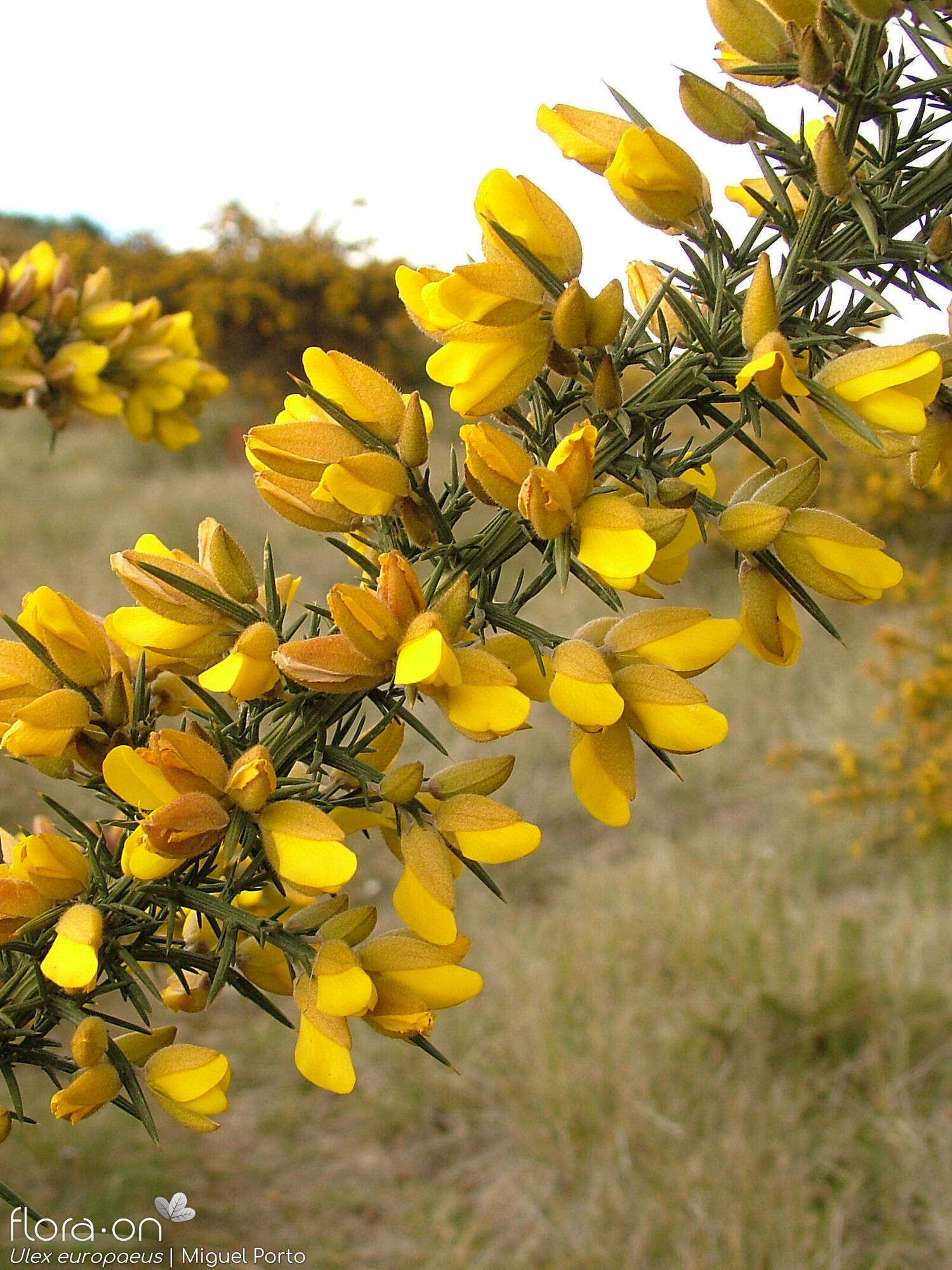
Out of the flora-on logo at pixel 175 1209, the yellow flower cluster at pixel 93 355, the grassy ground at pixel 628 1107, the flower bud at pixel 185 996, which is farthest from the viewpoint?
the grassy ground at pixel 628 1107

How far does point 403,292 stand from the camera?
0.45m

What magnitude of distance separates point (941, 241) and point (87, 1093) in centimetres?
52

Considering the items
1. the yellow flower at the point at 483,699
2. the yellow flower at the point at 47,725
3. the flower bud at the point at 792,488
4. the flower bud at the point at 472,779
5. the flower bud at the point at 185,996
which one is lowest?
the flower bud at the point at 185,996

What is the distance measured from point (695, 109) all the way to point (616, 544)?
0.75 feet

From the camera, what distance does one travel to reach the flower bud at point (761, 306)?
397 millimetres

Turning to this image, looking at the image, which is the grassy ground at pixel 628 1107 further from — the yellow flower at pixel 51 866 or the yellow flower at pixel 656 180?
the yellow flower at pixel 656 180

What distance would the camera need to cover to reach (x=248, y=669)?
0.40 meters

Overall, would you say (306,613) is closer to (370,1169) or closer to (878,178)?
(878,178)

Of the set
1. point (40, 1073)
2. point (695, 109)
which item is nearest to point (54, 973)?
point (695, 109)

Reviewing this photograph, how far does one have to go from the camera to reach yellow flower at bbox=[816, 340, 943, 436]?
1.33 ft

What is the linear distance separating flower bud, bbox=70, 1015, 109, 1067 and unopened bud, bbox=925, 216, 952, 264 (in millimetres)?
491

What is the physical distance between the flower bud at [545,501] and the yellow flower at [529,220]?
0.11 m

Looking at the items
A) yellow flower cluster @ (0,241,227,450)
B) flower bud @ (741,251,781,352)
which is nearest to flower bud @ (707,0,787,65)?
flower bud @ (741,251,781,352)

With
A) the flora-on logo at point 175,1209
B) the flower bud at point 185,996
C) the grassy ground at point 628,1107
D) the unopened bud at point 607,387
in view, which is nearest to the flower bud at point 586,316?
the unopened bud at point 607,387
